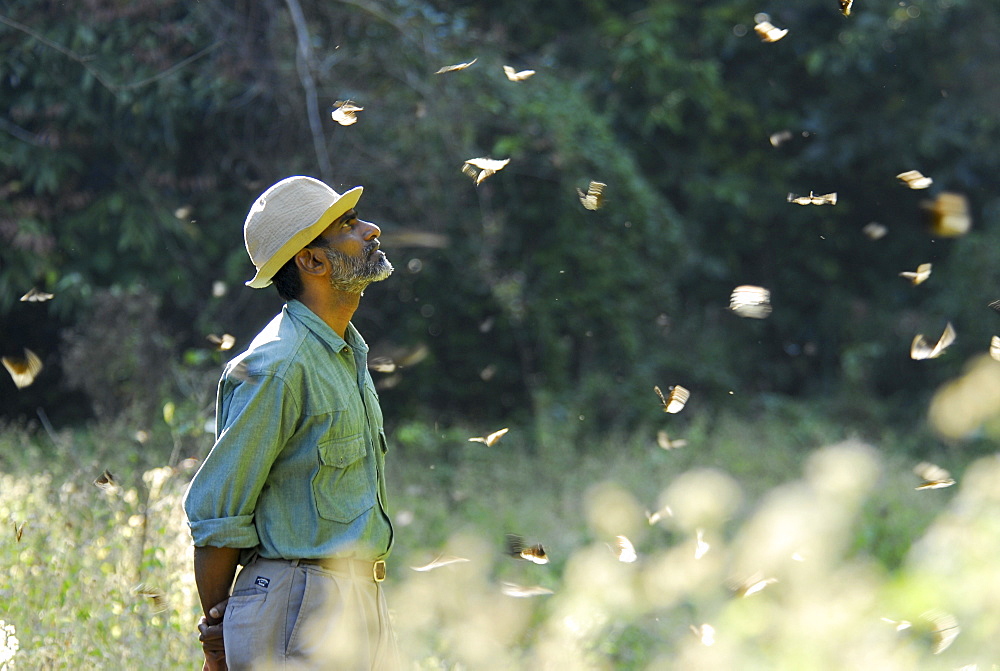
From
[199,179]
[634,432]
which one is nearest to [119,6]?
[199,179]

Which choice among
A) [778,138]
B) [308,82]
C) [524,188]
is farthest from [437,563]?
[524,188]

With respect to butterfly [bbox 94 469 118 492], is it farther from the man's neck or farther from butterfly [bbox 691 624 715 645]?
butterfly [bbox 691 624 715 645]

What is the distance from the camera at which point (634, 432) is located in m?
9.89

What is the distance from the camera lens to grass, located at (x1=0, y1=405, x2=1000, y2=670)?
13.7 feet

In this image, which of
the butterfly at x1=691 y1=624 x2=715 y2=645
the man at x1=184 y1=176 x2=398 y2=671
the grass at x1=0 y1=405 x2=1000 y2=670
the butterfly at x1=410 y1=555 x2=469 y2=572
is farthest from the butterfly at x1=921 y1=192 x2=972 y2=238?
the man at x1=184 y1=176 x2=398 y2=671

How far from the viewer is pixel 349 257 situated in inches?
105

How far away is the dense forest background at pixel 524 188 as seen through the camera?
8312mm

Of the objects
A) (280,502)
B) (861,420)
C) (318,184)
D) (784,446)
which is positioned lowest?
(861,420)

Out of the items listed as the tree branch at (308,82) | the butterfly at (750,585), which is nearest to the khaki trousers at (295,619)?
the butterfly at (750,585)

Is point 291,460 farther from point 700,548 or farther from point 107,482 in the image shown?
point 700,548

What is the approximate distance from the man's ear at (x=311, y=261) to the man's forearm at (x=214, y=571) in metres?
0.67

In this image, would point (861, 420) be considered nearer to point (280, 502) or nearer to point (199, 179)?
point (199, 179)

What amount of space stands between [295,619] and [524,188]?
24.7 feet

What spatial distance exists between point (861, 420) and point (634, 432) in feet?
8.20
